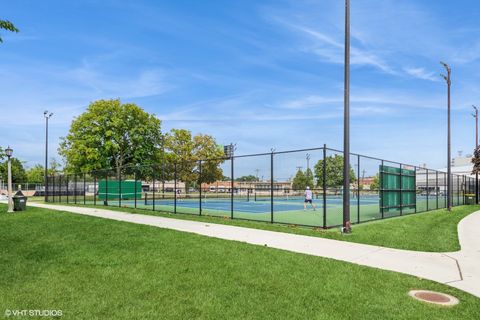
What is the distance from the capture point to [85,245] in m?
8.98

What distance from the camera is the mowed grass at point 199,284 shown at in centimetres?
471

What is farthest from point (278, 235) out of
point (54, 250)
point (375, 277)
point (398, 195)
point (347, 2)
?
point (398, 195)

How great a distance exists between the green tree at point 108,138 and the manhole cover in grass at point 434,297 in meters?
43.4

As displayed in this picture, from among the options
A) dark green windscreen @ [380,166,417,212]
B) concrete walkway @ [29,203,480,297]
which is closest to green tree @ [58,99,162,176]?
dark green windscreen @ [380,166,417,212]

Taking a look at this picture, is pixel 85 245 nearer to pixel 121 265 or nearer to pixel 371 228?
pixel 121 265

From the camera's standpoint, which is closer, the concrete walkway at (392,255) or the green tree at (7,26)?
the green tree at (7,26)

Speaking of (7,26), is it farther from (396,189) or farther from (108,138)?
(108,138)

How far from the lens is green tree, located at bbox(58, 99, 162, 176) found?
4459 centimetres

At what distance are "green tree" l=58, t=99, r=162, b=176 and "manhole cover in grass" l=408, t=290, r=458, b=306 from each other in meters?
43.4

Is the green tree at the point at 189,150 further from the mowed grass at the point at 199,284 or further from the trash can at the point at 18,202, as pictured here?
the mowed grass at the point at 199,284

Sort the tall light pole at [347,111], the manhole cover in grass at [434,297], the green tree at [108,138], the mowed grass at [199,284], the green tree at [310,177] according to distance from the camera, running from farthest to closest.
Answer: the green tree at [108,138] → the green tree at [310,177] → the tall light pole at [347,111] → the manhole cover in grass at [434,297] → the mowed grass at [199,284]

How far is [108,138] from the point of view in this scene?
151 ft

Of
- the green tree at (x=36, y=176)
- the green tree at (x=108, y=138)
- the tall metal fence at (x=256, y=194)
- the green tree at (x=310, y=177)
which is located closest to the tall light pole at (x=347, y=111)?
the tall metal fence at (x=256, y=194)

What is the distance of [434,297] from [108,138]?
45386mm
